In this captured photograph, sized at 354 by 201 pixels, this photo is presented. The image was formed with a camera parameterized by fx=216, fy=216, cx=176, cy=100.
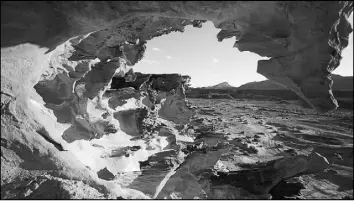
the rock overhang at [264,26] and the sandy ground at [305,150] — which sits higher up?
the rock overhang at [264,26]

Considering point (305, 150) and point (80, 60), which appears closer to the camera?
point (80, 60)

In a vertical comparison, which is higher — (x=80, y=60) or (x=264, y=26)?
(x=264, y=26)

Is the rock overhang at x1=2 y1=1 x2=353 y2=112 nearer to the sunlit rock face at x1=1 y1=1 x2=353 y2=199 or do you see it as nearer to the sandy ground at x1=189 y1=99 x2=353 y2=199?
the sunlit rock face at x1=1 y1=1 x2=353 y2=199

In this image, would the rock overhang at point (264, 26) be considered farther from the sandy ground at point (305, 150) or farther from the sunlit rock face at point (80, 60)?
the sandy ground at point (305, 150)

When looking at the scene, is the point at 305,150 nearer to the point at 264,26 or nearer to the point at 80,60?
the point at 264,26

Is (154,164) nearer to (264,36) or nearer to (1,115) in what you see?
(1,115)

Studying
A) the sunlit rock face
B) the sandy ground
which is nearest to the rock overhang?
the sunlit rock face

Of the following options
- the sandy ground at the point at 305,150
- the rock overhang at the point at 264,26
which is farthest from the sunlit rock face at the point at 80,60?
the sandy ground at the point at 305,150

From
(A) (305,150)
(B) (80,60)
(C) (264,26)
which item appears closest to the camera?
(C) (264,26)

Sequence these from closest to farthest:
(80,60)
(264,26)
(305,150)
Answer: (264,26)
(80,60)
(305,150)

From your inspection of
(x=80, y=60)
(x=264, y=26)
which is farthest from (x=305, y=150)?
(x=80, y=60)

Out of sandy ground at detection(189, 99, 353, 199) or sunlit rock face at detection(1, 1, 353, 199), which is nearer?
sunlit rock face at detection(1, 1, 353, 199)

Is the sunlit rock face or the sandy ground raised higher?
the sunlit rock face

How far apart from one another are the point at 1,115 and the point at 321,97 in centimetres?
394
